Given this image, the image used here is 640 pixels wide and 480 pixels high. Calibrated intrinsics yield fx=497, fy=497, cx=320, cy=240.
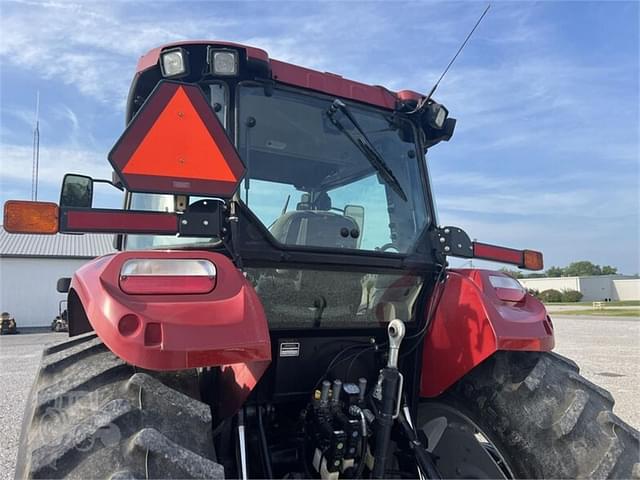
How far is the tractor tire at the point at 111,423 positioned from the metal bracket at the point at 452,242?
147cm

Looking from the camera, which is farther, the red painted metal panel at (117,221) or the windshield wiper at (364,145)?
the windshield wiper at (364,145)

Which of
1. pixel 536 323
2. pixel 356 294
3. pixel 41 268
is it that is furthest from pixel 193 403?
pixel 41 268

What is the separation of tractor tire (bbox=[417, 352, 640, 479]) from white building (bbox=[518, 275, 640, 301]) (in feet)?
175

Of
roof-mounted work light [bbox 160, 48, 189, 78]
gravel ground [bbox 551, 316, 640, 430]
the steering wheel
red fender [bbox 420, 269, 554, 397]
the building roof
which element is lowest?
gravel ground [bbox 551, 316, 640, 430]

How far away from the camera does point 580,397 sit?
216cm

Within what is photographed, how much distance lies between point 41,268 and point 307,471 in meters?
26.5

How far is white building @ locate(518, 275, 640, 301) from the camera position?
170ft

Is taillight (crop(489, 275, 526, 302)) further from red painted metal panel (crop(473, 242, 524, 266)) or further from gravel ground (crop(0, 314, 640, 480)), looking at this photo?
gravel ground (crop(0, 314, 640, 480))

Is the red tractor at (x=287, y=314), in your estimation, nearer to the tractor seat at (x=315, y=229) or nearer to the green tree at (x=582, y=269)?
the tractor seat at (x=315, y=229)

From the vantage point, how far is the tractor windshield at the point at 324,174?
2307mm

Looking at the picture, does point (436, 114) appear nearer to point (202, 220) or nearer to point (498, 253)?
point (498, 253)

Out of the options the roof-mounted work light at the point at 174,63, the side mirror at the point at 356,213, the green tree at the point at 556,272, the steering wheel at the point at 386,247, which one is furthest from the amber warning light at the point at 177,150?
the green tree at the point at 556,272

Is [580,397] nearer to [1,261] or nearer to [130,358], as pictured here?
[130,358]

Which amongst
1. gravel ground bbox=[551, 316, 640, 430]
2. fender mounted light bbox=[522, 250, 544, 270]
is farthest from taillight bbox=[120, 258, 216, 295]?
gravel ground bbox=[551, 316, 640, 430]
